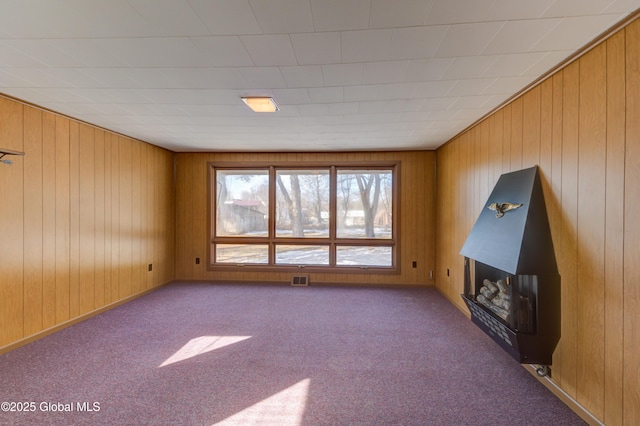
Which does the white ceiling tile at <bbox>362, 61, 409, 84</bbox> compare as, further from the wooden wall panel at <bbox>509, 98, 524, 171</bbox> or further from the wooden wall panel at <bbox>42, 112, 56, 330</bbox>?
the wooden wall panel at <bbox>42, 112, 56, 330</bbox>

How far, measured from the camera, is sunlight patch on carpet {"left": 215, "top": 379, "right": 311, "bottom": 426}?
1.76 metres

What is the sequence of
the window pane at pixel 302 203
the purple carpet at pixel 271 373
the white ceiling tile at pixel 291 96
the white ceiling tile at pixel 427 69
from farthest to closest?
the window pane at pixel 302 203 < the white ceiling tile at pixel 291 96 < the white ceiling tile at pixel 427 69 < the purple carpet at pixel 271 373

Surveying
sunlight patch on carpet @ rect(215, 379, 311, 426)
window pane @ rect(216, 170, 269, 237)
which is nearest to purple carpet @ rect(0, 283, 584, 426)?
sunlight patch on carpet @ rect(215, 379, 311, 426)

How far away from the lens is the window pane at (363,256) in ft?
16.5

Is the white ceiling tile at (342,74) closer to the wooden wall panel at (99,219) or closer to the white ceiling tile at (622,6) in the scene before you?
the white ceiling tile at (622,6)

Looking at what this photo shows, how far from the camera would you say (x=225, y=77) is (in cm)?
218

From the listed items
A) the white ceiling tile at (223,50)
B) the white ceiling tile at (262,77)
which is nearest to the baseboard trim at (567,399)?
the white ceiling tile at (262,77)

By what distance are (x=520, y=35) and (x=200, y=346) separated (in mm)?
3548

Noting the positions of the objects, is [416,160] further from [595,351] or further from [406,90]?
[595,351]

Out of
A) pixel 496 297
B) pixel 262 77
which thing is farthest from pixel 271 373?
pixel 262 77

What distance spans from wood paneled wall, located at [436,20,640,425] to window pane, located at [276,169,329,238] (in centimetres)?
322

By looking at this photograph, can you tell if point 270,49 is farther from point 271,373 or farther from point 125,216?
point 125,216

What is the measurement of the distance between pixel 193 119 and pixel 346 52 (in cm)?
217

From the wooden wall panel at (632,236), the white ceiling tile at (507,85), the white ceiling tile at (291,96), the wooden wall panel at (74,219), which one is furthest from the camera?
the wooden wall panel at (74,219)
